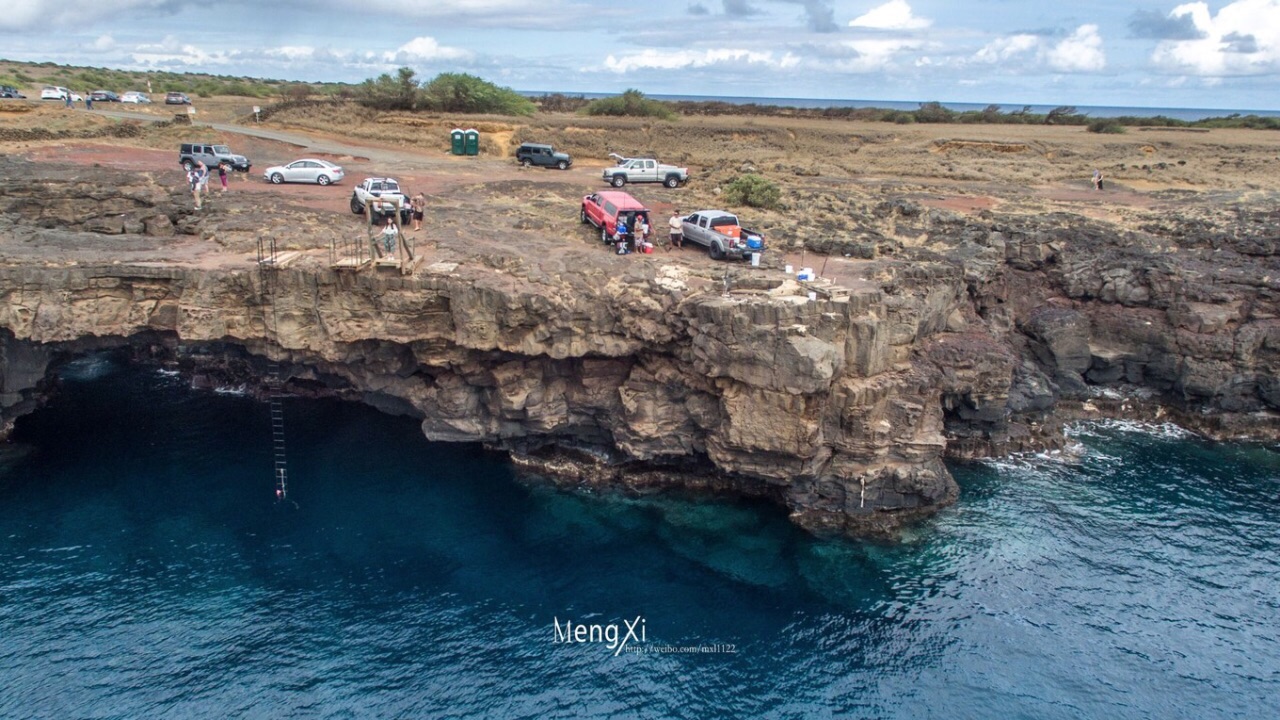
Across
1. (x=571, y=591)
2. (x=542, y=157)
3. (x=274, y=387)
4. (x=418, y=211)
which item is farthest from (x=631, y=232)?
(x=542, y=157)

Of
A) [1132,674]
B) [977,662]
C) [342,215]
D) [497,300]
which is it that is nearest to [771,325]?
[497,300]

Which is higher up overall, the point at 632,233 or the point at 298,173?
the point at 298,173

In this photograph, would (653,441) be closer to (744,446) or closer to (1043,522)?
(744,446)

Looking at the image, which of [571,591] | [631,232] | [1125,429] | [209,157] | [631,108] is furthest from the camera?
[631,108]

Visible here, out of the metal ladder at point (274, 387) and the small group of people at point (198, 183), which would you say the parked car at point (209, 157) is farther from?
the metal ladder at point (274, 387)

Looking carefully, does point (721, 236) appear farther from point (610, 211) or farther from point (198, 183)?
point (198, 183)

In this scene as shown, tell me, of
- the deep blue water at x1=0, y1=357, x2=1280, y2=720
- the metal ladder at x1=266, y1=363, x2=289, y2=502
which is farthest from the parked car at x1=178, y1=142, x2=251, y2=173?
Answer: the deep blue water at x1=0, y1=357, x2=1280, y2=720

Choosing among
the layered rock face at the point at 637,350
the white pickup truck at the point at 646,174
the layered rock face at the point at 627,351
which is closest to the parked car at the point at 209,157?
the layered rock face at the point at 637,350

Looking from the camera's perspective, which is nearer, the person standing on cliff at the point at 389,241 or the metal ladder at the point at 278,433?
the person standing on cliff at the point at 389,241
